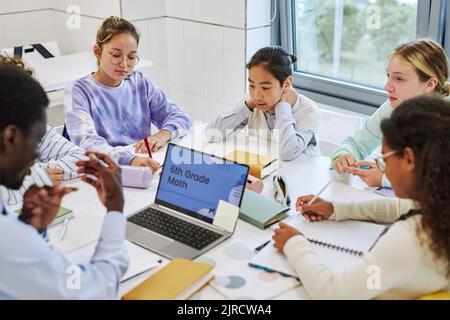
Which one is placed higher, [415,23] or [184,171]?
[415,23]

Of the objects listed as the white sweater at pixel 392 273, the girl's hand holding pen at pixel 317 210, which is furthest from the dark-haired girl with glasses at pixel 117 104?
the white sweater at pixel 392 273

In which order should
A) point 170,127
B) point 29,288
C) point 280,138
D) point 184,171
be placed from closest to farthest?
point 29,288
point 184,171
point 280,138
point 170,127

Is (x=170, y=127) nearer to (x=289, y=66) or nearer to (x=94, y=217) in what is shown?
(x=289, y=66)

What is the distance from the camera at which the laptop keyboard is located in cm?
137

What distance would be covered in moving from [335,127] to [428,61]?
0.55 metres

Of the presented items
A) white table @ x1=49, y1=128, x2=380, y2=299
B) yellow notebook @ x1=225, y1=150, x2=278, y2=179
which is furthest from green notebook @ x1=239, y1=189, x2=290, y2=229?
yellow notebook @ x1=225, y1=150, x2=278, y2=179

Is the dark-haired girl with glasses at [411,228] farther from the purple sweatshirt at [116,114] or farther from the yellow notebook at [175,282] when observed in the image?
the purple sweatshirt at [116,114]

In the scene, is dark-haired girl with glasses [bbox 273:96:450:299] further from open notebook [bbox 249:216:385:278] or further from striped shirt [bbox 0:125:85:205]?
striped shirt [bbox 0:125:85:205]

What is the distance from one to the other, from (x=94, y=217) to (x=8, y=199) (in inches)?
11.3

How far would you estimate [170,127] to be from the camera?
229cm

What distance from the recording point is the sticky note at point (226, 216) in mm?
1398

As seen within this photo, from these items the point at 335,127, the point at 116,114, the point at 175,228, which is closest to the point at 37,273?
the point at 175,228

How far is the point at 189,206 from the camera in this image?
1486 mm

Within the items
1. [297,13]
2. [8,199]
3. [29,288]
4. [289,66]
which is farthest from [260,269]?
[297,13]
